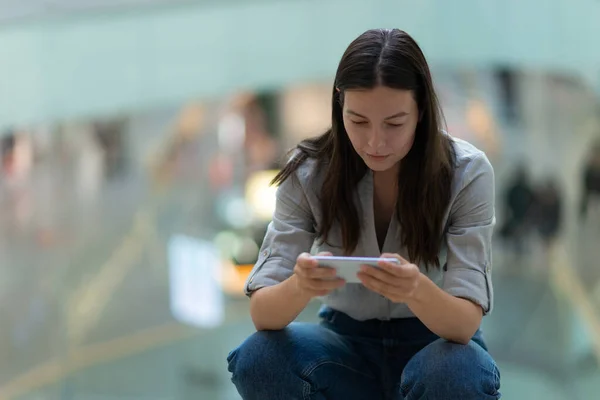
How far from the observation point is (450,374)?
1428mm

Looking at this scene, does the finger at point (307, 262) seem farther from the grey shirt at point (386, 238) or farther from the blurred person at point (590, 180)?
the blurred person at point (590, 180)

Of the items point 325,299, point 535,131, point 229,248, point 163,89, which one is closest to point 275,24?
point 163,89

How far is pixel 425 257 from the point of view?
63.7 inches

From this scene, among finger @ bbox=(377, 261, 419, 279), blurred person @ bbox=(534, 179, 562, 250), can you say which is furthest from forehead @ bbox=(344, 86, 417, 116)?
blurred person @ bbox=(534, 179, 562, 250)

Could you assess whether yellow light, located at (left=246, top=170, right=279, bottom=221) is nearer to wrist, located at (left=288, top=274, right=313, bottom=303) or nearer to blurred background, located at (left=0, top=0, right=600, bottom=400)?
blurred background, located at (left=0, top=0, right=600, bottom=400)

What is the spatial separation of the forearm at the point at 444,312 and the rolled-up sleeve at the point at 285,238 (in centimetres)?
27

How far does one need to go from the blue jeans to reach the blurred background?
3.22 m

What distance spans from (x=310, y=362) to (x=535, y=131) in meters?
4.08

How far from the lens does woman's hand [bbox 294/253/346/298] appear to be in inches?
54.4

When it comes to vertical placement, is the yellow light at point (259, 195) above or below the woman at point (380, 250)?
below

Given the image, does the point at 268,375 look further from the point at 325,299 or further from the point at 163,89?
the point at 163,89

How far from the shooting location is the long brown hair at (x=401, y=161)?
150 centimetres

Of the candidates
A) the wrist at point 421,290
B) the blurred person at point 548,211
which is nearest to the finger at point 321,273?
the wrist at point 421,290

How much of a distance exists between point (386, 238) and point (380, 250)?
30mm
